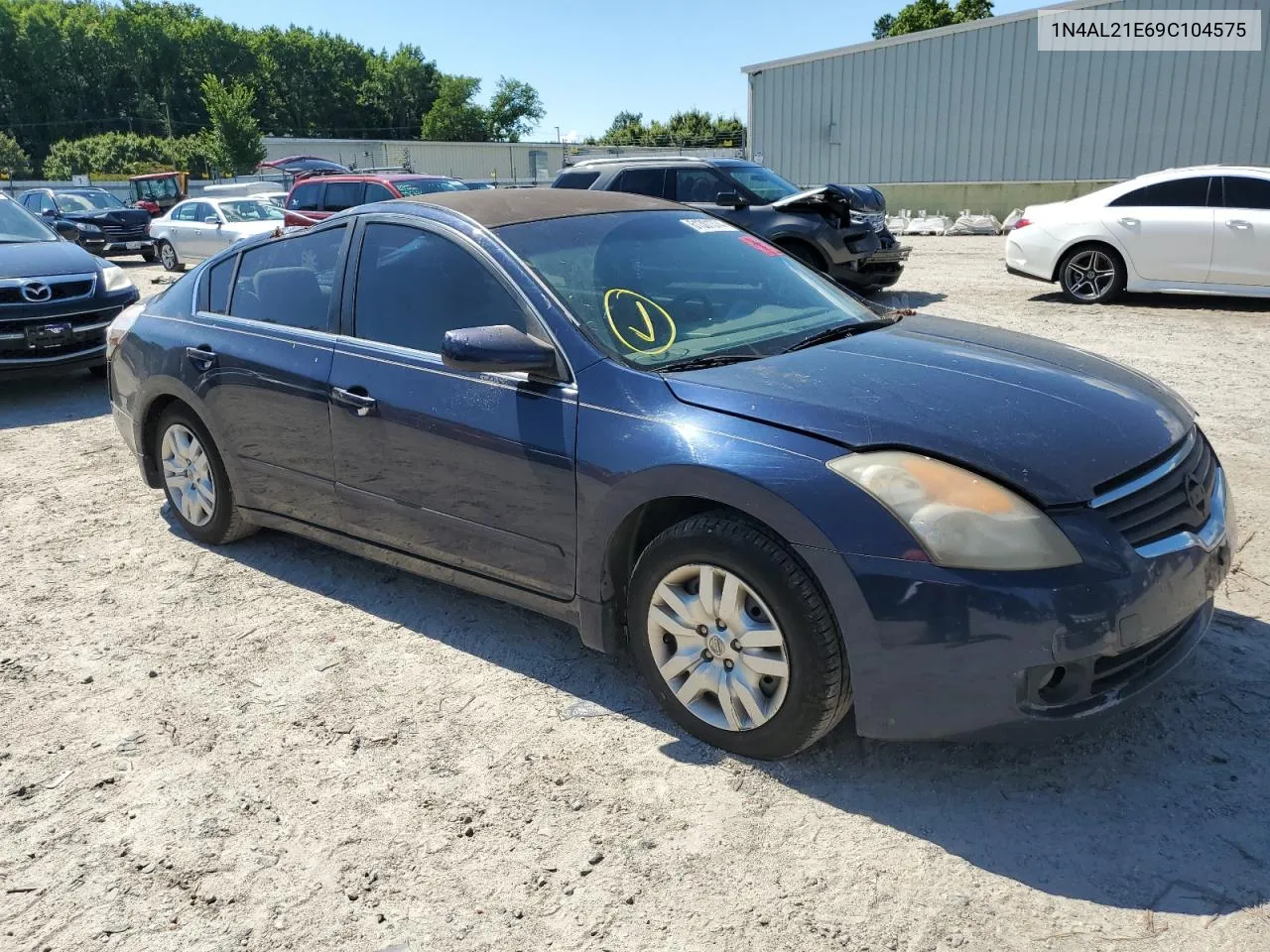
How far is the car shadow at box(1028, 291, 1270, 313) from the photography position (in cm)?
1119

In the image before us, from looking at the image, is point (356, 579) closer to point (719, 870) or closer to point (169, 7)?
point (719, 870)

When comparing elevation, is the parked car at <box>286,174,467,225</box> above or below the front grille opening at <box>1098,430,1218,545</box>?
above

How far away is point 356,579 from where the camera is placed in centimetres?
452

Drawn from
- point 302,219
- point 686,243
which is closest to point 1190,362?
point 686,243

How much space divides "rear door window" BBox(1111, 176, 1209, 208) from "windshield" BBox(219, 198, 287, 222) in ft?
45.4

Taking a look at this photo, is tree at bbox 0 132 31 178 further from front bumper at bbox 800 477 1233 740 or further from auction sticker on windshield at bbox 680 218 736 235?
front bumper at bbox 800 477 1233 740

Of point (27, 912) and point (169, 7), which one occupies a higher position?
point (169, 7)

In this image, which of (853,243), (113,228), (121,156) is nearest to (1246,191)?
(853,243)

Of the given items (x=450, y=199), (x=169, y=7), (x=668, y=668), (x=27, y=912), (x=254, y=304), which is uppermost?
(x=169, y=7)

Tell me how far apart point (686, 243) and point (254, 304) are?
6.42 ft

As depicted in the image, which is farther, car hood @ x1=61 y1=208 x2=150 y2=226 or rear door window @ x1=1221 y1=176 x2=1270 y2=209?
car hood @ x1=61 y1=208 x2=150 y2=226

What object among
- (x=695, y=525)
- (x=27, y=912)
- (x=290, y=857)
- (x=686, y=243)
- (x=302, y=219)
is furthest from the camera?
(x=302, y=219)

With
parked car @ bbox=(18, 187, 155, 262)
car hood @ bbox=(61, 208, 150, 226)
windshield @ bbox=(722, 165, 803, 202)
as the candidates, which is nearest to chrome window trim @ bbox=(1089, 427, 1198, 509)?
windshield @ bbox=(722, 165, 803, 202)

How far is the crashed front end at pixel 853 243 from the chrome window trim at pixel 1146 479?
847 cm
